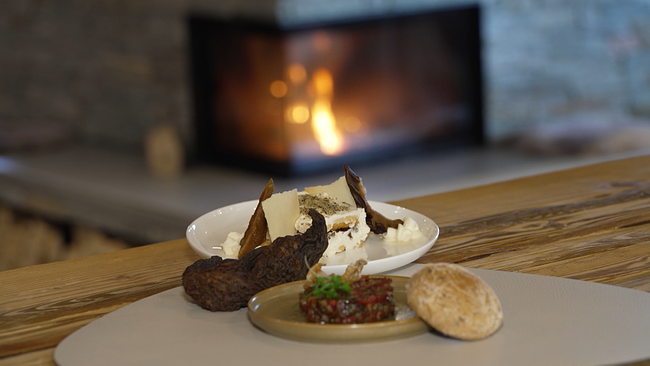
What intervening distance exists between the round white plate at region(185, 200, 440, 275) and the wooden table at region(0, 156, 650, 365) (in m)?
0.04

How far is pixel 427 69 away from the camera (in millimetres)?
3082

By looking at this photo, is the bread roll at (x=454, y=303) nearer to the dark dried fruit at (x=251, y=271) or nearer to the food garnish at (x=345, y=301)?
the food garnish at (x=345, y=301)

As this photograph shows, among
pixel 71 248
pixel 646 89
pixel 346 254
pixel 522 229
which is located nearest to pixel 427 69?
pixel 646 89

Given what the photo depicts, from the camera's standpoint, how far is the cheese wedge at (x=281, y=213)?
0.87 m

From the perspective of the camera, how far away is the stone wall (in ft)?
10.1

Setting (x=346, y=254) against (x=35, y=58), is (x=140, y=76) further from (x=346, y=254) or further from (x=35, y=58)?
(x=346, y=254)

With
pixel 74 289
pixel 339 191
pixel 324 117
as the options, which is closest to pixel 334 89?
pixel 324 117

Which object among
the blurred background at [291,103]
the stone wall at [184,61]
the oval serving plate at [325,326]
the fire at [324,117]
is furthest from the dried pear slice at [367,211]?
the stone wall at [184,61]

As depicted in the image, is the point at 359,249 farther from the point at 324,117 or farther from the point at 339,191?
the point at 324,117

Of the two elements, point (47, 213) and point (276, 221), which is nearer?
point (276, 221)

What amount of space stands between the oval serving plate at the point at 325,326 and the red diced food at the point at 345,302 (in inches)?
0.5

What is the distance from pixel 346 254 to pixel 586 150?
2.37 metres

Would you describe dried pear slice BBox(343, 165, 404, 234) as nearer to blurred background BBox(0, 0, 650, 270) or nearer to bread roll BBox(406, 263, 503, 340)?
bread roll BBox(406, 263, 503, 340)

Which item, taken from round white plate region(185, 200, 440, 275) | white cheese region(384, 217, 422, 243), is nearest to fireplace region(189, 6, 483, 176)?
round white plate region(185, 200, 440, 275)
